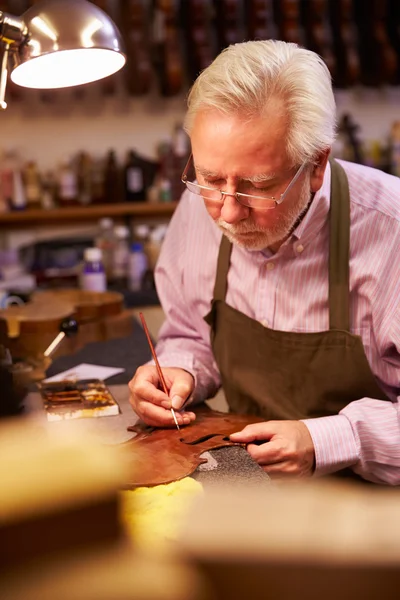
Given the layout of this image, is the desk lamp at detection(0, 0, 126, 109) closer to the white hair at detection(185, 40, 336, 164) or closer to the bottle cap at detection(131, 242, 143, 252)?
the white hair at detection(185, 40, 336, 164)

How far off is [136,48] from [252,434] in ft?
10.5

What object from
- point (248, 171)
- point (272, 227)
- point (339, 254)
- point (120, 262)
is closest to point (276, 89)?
point (248, 171)

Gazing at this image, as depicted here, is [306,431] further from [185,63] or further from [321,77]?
[185,63]

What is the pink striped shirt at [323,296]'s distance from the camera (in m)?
1.69

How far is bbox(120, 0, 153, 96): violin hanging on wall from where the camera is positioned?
4.21 meters

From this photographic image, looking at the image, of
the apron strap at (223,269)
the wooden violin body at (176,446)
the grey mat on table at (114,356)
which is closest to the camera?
the wooden violin body at (176,446)

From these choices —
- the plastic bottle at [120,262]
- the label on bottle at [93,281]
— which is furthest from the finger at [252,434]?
the plastic bottle at [120,262]

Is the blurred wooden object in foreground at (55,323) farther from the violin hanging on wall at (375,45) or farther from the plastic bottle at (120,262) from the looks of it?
the violin hanging on wall at (375,45)

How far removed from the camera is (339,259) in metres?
1.88

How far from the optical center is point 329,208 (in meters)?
1.91

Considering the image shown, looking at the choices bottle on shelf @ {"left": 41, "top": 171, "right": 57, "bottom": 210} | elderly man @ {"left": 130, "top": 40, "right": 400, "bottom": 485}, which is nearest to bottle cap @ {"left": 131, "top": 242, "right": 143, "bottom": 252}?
bottle on shelf @ {"left": 41, "top": 171, "right": 57, "bottom": 210}

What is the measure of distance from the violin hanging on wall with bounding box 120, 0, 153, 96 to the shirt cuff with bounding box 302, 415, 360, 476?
3.12m

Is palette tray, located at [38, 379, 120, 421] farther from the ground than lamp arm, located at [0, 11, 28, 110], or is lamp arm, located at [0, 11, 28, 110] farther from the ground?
lamp arm, located at [0, 11, 28, 110]

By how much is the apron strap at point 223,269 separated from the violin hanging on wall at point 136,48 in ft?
8.29
